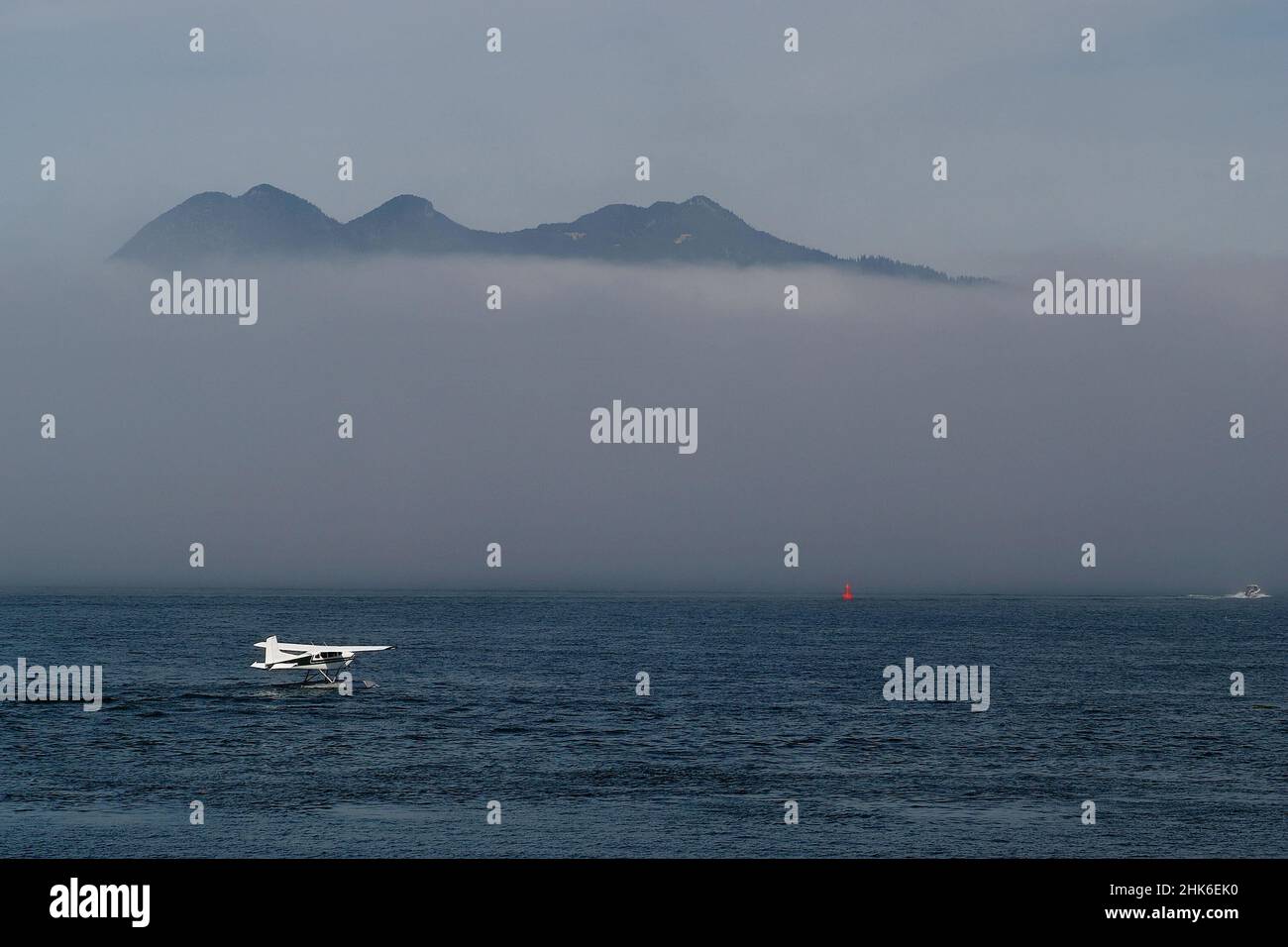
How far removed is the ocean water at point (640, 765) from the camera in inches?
1706

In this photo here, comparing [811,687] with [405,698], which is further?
[811,687]

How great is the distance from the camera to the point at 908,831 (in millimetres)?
44500

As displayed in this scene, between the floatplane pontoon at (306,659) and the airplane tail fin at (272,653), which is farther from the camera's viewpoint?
the airplane tail fin at (272,653)

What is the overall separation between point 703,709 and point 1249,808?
38.8 meters

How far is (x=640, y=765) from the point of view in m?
59.3
